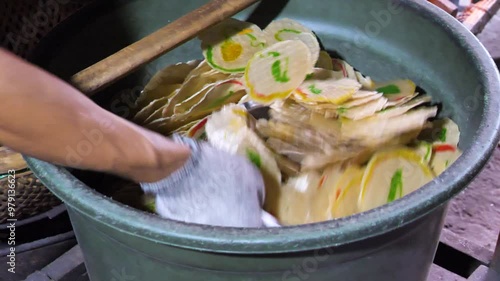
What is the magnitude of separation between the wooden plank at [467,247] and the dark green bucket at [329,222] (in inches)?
16.7

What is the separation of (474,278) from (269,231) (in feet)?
2.45

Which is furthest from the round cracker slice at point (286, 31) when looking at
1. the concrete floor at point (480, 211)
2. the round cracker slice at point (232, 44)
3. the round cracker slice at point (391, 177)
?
the concrete floor at point (480, 211)

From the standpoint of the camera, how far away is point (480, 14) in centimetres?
188

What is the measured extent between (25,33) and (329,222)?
0.76m

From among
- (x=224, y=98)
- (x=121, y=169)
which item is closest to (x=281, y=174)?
(x=224, y=98)

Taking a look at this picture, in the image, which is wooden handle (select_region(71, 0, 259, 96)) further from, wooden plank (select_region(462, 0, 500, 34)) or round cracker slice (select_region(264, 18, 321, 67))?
wooden plank (select_region(462, 0, 500, 34))

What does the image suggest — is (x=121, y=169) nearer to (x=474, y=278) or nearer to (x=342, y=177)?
(x=342, y=177)

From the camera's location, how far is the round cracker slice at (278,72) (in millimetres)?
914

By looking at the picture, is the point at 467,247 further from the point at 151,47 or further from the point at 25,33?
the point at 25,33

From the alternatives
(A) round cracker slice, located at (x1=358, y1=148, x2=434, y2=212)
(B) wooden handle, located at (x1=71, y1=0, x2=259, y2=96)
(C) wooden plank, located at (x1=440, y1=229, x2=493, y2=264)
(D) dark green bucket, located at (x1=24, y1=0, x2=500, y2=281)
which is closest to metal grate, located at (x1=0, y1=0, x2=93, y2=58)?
(D) dark green bucket, located at (x1=24, y1=0, x2=500, y2=281)

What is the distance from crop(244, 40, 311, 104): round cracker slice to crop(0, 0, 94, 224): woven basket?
391 millimetres

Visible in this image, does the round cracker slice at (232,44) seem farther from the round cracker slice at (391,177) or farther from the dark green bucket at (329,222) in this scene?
the round cracker slice at (391,177)

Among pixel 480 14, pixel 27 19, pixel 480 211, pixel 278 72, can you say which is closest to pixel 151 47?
pixel 278 72

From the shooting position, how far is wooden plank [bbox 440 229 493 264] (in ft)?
3.86
